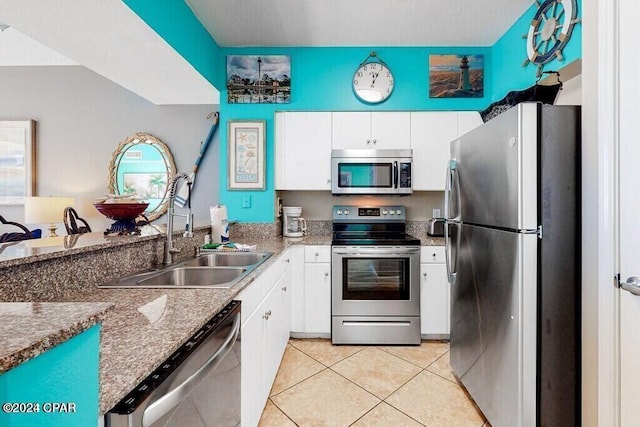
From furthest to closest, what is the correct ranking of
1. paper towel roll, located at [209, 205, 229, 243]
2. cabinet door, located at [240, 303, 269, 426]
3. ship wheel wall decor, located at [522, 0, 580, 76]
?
paper towel roll, located at [209, 205, 229, 243] < ship wheel wall decor, located at [522, 0, 580, 76] < cabinet door, located at [240, 303, 269, 426]

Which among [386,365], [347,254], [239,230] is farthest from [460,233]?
[239,230]

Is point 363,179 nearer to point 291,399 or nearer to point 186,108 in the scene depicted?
point 291,399

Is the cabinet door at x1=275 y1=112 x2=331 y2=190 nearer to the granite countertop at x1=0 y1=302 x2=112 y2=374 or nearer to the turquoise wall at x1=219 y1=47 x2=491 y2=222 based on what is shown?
the turquoise wall at x1=219 y1=47 x2=491 y2=222

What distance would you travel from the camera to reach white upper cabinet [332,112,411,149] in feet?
9.35

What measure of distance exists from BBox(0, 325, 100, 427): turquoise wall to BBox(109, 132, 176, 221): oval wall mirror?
3415 millimetres

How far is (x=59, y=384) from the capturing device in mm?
389

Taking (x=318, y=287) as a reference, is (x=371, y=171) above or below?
above

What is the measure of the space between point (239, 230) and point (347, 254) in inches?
42.9

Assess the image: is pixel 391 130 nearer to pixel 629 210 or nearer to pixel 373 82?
pixel 373 82

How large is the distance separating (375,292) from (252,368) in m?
1.40

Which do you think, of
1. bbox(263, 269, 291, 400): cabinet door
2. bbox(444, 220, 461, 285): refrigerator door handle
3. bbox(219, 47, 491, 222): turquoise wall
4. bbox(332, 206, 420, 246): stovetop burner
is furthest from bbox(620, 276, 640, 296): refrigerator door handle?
bbox(219, 47, 491, 222): turquoise wall

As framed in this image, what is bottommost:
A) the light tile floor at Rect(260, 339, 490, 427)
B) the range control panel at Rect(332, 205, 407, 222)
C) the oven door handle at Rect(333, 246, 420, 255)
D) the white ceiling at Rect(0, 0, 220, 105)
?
the light tile floor at Rect(260, 339, 490, 427)

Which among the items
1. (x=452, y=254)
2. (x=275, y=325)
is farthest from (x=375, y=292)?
(x=275, y=325)

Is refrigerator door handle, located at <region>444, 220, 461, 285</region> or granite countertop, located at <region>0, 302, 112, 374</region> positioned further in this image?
refrigerator door handle, located at <region>444, 220, 461, 285</region>
